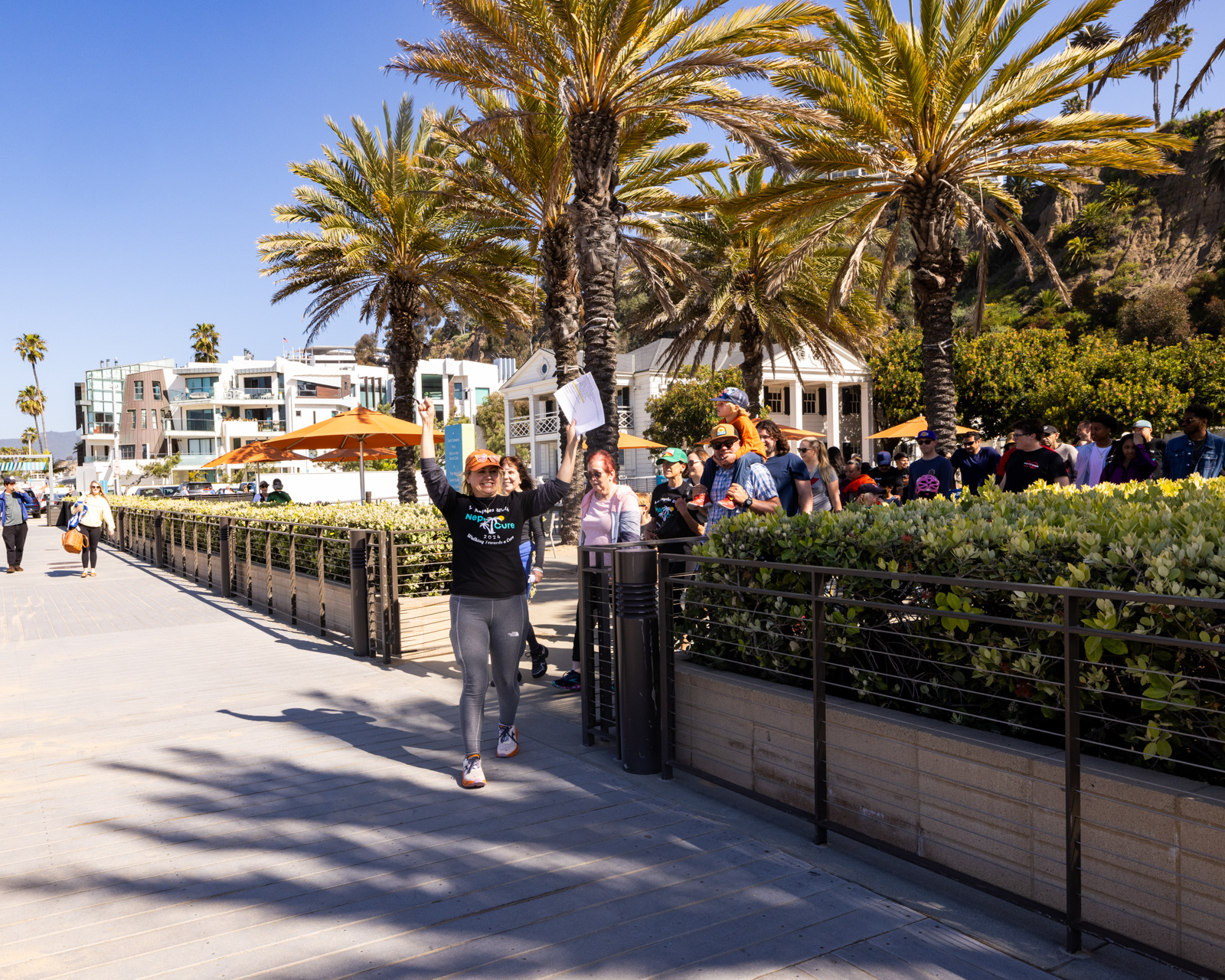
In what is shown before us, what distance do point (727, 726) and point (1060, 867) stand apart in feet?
5.68

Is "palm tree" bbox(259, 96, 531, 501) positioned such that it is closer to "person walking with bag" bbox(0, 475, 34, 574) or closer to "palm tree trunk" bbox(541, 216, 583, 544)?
"palm tree trunk" bbox(541, 216, 583, 544)

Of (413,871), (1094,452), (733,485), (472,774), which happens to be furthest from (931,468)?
(413,871)

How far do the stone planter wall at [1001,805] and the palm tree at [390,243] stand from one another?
1498 centimetres

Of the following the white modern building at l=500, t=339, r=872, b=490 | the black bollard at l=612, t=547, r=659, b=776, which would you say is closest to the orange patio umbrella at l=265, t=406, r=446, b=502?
the black bollard at l=612, t=547, r=659, b=776

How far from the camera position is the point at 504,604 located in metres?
4.89

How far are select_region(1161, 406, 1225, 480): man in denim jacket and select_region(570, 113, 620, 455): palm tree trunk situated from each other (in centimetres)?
714

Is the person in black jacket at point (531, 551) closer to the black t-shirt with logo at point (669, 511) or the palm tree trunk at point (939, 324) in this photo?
the black t-shirt with logo at point (669, 511)

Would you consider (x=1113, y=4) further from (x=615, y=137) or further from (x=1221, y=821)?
(x=1221, y=821)

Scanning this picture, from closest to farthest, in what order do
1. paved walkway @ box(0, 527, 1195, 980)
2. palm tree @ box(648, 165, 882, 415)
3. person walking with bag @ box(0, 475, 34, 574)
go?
paved walkway @ box(0, 527, 1195, 980), person walking with bag @ box(0, 475, 34, 574), palm tree @ box(648, 165, 882, 415)

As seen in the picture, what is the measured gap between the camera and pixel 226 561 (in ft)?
43.2

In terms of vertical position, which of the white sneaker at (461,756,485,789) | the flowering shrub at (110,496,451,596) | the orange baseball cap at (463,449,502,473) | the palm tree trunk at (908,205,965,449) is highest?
the palm tree trunk at (908,205,965,449)

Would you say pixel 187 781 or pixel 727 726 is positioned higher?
pixel 727 726

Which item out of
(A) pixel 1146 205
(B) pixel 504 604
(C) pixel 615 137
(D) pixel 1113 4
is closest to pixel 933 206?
(D) pixel 1113 4

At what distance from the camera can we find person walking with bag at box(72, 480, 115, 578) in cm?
1772
